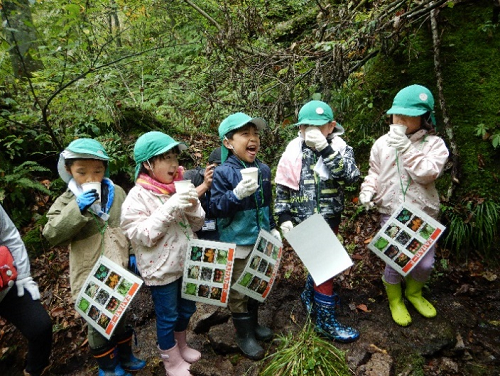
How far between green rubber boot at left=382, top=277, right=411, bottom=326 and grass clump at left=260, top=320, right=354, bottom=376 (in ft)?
3.49

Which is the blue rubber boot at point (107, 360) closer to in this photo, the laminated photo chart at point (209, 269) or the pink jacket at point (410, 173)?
the laminated photo chart at point (209, 269)

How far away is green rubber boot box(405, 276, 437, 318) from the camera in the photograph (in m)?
3.32

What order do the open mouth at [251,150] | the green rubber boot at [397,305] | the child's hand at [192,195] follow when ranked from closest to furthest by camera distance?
the child's hand at [192,195] < the open mouth at [251,150] < the green rubber boot at [397,305]

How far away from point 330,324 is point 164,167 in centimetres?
215

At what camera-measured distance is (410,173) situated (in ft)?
9.85

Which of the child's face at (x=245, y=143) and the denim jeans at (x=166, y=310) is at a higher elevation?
the child's face at (x=245, y=143)

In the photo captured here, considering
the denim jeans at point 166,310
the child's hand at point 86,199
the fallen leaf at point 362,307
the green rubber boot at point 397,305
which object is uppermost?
the child's hand at point 86,199

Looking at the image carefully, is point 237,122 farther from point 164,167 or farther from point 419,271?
point 419,271

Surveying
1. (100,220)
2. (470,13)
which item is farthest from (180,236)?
(470,13)

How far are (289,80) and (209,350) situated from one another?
3.59 metres

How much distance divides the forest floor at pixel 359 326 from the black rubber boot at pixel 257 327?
0.11 meters

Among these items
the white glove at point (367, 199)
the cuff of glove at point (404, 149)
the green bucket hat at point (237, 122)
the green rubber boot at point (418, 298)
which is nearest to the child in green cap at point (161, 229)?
the green bucket hat at point (237, 122)

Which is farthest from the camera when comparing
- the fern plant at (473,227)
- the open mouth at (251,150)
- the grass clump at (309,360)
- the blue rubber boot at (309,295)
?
the fern plant at (473,227)

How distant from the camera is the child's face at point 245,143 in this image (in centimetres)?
284
